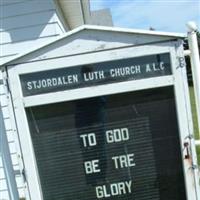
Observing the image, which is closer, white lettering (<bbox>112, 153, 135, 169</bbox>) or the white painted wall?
white lettering (<bbox>112, 153, 135, 169</bbox>)

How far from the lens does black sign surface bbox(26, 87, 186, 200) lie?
2.46 m

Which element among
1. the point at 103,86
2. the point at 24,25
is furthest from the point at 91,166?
the point at 24,25

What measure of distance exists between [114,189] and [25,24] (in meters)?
3.14

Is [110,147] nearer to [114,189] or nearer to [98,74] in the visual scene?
[114,189]

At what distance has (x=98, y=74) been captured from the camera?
2.38 metres

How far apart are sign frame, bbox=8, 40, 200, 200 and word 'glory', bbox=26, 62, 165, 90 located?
2.1 inches

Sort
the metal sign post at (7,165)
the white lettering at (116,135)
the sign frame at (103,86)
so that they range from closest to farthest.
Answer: the sign frame at (103,86)
the white lettering at (116,135)
the metal sign post at (7,165)

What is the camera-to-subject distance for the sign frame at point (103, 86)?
236 centimetres

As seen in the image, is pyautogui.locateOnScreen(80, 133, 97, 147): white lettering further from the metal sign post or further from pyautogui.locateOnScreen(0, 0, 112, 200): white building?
pyautogui.locateOnScreen(0, 0, 112, 200): white building

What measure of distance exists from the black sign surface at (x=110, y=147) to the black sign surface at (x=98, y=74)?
113mm

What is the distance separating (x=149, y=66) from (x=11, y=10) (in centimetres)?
318

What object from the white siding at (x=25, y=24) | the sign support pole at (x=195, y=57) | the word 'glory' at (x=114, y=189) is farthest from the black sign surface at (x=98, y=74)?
the white siding at (x=25, y=24)

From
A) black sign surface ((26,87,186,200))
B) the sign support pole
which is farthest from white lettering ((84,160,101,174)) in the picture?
the sign support pole

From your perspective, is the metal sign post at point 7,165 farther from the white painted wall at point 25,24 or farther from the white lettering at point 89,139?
the white painted wall at point 25,24
